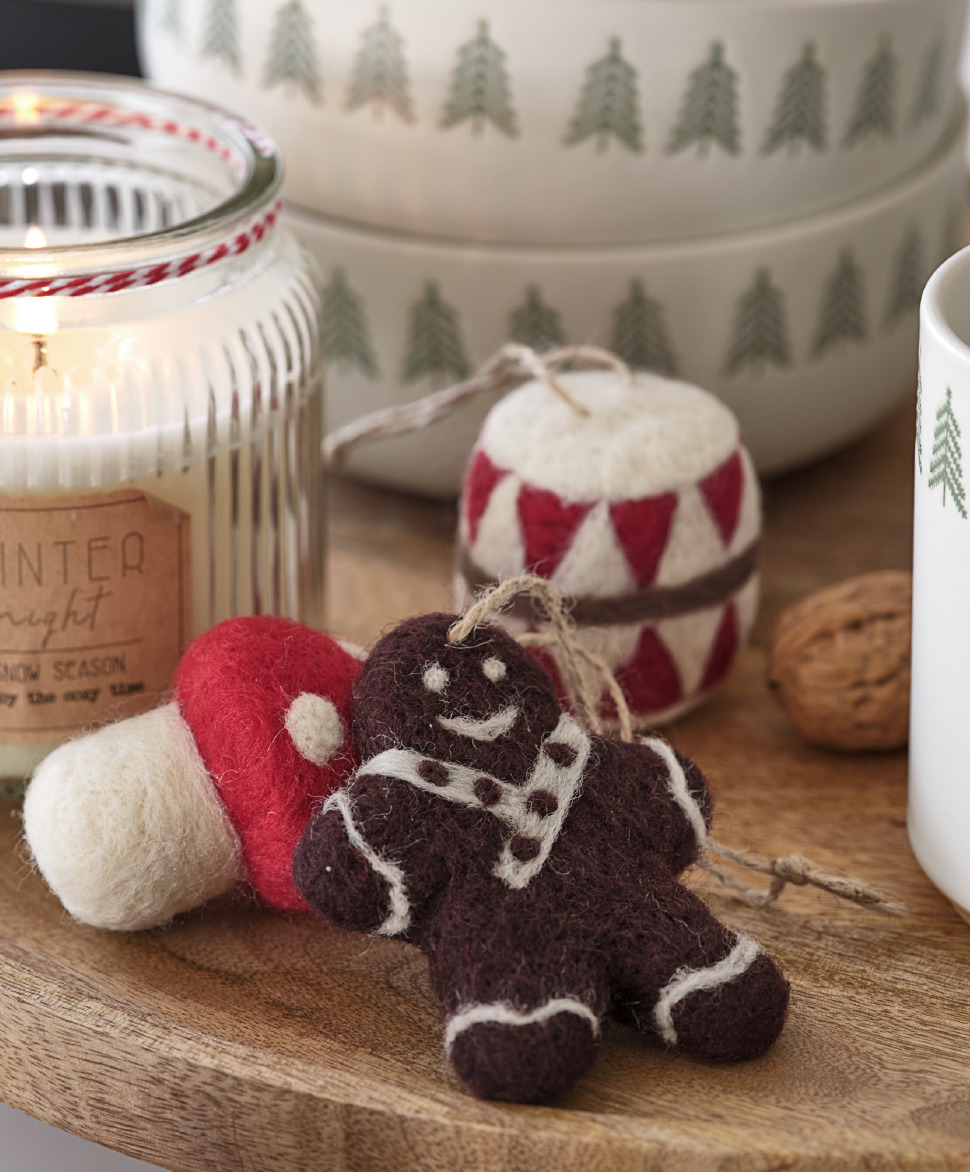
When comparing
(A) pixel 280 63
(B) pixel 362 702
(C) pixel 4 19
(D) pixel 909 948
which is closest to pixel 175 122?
(A) pixel 280 63

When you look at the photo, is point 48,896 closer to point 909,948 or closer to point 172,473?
point 172,473

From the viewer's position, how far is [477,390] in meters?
0.59

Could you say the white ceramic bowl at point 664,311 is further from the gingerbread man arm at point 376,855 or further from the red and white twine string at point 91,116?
the gingerbread man arm at point 376,855

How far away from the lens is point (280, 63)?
2.01ft

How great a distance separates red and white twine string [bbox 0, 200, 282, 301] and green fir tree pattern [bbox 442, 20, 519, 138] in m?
0.13

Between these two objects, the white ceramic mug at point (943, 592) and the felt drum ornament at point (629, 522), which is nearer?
the white ceramic mug at point (943, 592)

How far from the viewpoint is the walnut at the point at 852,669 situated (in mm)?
542

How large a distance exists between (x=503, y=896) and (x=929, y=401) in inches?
7.0

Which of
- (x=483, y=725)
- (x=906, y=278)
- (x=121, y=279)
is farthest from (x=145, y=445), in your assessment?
(x=906, y=278)

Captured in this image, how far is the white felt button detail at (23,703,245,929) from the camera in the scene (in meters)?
0.41

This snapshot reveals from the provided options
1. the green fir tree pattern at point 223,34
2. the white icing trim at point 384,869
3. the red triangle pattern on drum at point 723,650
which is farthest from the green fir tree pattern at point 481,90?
the white icing trim at point 384,869

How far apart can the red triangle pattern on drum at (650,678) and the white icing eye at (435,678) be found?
13 cm

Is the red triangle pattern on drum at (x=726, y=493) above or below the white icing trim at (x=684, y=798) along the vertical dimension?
above

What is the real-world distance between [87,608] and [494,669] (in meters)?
0.15
